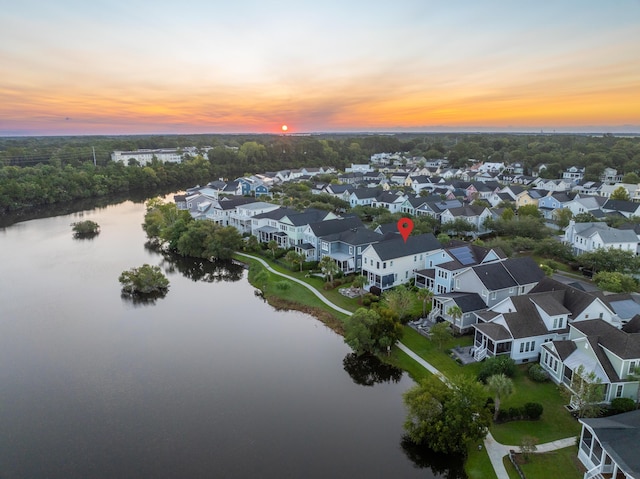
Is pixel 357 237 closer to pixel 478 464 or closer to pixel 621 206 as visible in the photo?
pixel 478 464

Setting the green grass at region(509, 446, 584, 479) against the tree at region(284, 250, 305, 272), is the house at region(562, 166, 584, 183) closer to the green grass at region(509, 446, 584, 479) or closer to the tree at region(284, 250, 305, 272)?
the tree at region(284, 250, 305, 272)

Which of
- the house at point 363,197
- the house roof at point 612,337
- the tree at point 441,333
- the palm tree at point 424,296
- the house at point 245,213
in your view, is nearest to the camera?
the house roof at point 612,337

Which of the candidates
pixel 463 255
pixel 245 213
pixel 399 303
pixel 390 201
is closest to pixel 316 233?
pixel 463 255

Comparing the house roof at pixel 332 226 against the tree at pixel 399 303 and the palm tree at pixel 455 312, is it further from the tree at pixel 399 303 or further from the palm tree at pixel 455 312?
the palm tree at pixel 455 312

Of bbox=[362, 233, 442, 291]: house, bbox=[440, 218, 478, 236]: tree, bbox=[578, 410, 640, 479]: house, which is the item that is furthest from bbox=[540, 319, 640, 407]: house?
bbox=[440, 218, 478, 236]: tree

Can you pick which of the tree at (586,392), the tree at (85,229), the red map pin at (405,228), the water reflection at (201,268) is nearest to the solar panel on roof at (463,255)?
the red map pin at (405,228)

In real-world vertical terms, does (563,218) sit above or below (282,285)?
above
